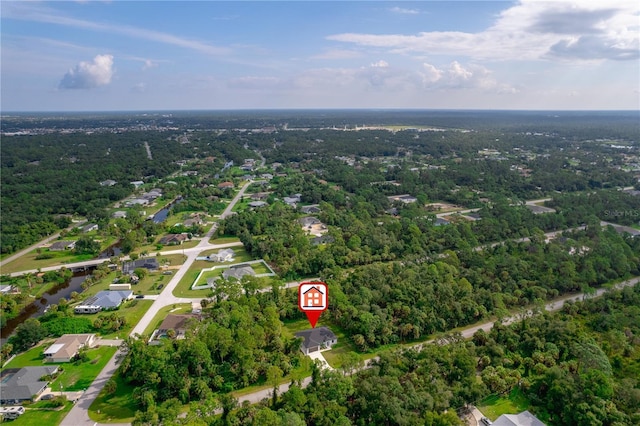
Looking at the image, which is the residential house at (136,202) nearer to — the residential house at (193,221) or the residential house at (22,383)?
the residential house at (193,221)

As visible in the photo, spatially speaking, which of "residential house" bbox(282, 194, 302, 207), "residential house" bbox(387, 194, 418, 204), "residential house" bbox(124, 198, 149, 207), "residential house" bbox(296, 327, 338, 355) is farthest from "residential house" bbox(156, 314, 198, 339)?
"residential house" bbox(387, 194, 418, 204)

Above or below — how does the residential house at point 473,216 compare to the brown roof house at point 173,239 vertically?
above

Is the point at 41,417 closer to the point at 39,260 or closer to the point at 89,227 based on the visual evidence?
the point at 39,260

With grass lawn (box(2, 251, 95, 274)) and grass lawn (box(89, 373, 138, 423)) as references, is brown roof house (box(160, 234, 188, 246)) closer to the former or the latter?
grass lawn (box(2, 251, 95, 274))

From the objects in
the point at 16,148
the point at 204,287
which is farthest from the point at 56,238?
the point at 16,148

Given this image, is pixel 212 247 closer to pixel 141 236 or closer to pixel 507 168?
pixel 141 236

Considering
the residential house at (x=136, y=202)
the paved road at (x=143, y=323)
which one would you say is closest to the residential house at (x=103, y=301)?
the paved road at (x=143, y=323)
